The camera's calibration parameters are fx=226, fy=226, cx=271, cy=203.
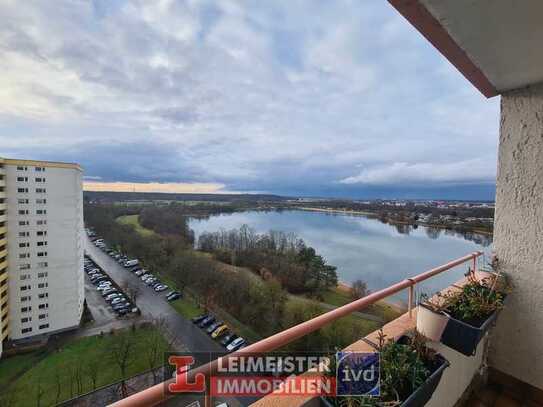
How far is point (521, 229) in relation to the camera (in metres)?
1.47

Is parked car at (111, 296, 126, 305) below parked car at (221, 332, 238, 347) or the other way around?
below

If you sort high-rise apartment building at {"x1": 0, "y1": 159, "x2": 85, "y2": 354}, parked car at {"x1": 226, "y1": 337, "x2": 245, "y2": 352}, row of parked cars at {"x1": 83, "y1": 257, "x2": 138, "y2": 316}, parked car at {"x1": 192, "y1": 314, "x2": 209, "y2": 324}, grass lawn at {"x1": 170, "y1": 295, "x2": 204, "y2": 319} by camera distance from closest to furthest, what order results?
parked car at {"x1": 226, "y1": 337, "x2": 245, "y2": 352}
high-rise apartment building at {"x1": 0, "y1": 159, "x2": 85, "y2": 354}
parked car at {"x1": 192, "y1": 314, "x2": 209, "y2": 324}
grass lawn at {"x1": 170, "y1": 295, "x2": 204, "y2": 319}
row of parked cars at {"x1": 83, "y1": 257, "x2": 138, "y2": 316}

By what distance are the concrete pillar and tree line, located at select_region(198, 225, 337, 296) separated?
51.5 feet

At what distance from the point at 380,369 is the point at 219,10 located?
20.8ft

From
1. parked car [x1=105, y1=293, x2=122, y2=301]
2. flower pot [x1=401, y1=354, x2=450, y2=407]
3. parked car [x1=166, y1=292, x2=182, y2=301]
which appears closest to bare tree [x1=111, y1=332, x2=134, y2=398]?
parked car [x1=166, y1=292, x2=182, y2=301]

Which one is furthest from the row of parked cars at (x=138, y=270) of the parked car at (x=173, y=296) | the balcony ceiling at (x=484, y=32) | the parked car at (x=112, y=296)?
the balcony ceiling at (x=484, y=32)

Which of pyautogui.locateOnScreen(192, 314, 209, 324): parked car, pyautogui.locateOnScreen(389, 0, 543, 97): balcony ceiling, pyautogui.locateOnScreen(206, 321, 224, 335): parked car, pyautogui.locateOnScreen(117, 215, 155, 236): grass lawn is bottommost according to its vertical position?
pyautogui.locateOnScreen(192, 314, 209, 324): parked car

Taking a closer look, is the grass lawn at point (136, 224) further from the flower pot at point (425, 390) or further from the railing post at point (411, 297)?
the flower pot at point (425, 390)

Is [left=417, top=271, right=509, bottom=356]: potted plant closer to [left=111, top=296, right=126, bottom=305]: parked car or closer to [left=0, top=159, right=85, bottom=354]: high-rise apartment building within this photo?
[left=0, top=159, right=85, bottom=354]: high-rise apartment building

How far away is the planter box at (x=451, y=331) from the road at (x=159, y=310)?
7.15 metres

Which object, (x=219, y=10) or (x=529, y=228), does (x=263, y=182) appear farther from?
(x=529, y=228)

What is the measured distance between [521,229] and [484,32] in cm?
132

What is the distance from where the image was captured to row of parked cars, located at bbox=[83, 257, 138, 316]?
14.6m

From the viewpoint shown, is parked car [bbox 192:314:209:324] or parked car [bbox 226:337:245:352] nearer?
parked car [bbox 226:337:245:352]
